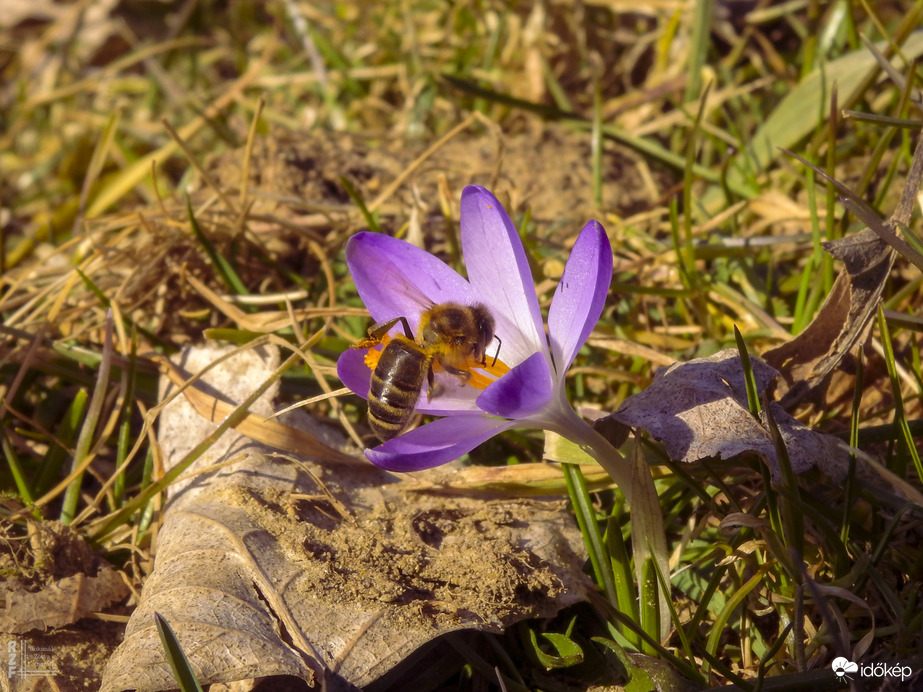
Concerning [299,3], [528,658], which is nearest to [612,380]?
[528,658]

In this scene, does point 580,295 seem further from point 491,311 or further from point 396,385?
point 396,385

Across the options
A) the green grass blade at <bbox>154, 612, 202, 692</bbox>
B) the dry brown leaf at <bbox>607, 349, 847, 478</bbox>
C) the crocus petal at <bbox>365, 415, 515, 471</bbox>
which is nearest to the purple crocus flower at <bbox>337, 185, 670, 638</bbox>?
the crocus petal at <bbox>365, 415, 515, 471</bbox>

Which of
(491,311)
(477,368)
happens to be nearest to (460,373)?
(477,368)

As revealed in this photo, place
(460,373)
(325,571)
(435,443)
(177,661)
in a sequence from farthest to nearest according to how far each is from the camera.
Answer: (460,373), (325,571), (435,443), (177,661)

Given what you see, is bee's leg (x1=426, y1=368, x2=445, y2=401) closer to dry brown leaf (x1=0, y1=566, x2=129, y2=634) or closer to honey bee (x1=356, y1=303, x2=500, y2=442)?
honey bee (x1=356, y1=303, x2=500, y2=442)

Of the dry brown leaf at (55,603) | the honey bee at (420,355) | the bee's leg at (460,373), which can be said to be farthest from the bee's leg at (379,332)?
the dry brown leaf at (55,603)

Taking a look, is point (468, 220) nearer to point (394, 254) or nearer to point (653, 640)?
point (394, 254)

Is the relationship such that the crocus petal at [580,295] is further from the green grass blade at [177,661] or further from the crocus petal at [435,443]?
the green grass blade at [177,661]
